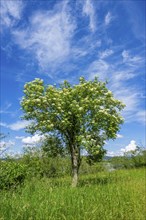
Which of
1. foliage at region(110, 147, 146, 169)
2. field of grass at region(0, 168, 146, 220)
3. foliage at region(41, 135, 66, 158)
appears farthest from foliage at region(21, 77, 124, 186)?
foliage at region(110, 147, 146, 169)

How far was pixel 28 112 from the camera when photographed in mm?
19594

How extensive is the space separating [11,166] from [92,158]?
597 cm

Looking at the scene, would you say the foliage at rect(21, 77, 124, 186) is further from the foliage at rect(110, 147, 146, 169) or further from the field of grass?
the foliage at rect(110, 147, 146, 169)

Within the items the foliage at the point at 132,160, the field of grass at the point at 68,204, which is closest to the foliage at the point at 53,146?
the field of grass at the point at 68,204

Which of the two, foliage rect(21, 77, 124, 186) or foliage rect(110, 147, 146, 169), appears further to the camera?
foliage rect(110, 147, 146, 169)

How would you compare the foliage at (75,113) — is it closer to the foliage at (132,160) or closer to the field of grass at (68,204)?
the field of grass at (68,204)

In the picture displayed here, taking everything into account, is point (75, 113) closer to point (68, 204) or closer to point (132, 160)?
point (68, 204)

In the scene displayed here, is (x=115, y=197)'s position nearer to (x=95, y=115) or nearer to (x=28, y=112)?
(x=95, y=115)

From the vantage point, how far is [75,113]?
19.0 m

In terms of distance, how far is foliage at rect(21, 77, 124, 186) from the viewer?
19.0 m

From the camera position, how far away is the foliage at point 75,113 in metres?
19.0

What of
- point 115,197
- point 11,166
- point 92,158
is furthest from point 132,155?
point 115,197

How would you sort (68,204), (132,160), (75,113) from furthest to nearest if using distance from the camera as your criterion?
(132,160) < (75,113) < (68,204)

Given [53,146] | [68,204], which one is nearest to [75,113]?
[53,146]
